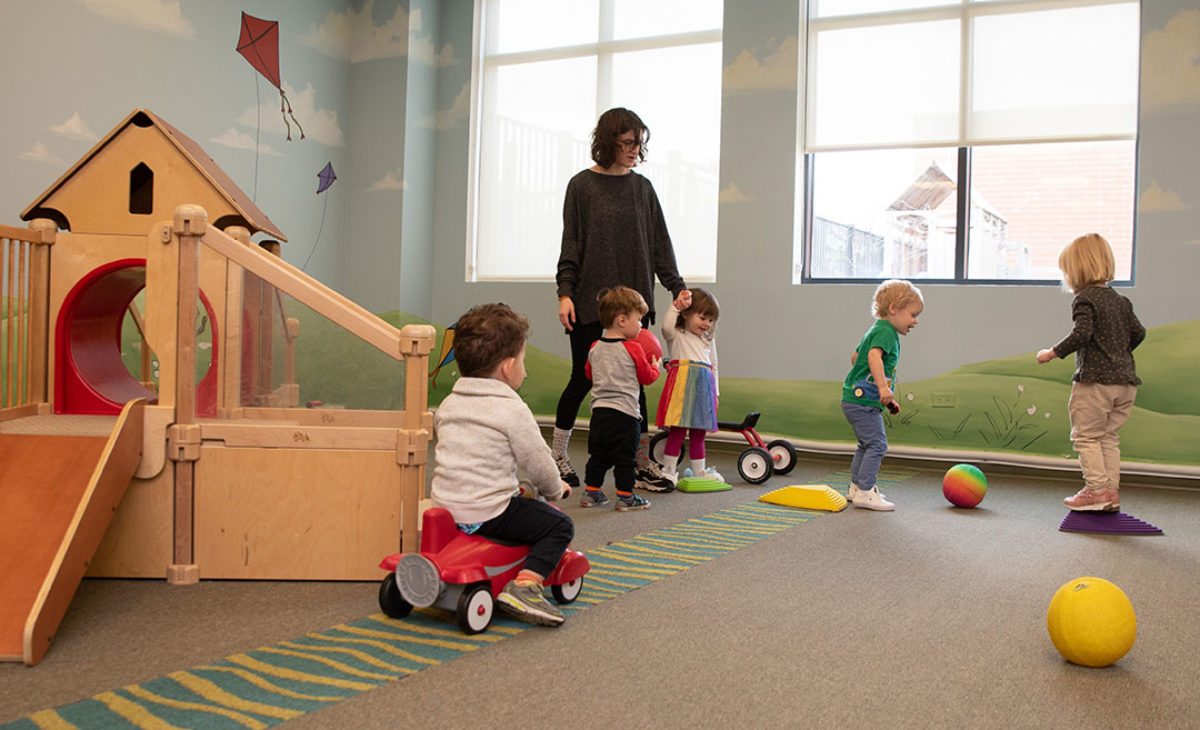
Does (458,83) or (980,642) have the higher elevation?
(458,83)

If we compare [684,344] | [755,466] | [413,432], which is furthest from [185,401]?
[755,466]

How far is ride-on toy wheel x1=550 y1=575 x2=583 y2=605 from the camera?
89.7 inches

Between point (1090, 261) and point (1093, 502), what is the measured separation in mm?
899

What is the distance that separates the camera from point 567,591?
90.2 inches

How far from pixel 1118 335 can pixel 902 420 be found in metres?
1.75

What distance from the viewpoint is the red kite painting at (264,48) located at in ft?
18.0

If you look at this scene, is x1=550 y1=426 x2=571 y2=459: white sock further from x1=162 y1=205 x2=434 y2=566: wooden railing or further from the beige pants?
the beige pants

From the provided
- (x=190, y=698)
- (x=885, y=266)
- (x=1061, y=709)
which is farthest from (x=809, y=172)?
(x=190, y=698)

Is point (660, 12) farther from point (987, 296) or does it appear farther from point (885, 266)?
point (987, 296)

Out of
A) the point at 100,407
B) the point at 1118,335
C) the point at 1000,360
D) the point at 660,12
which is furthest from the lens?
the point at 660,12

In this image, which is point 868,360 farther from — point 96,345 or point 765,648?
point 96,345

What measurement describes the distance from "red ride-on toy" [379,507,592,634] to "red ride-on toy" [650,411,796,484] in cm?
209

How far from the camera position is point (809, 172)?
18.3 feet

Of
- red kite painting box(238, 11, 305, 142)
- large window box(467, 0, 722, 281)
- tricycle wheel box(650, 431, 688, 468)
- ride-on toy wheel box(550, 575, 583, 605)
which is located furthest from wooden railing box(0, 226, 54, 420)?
large window box(467, 0, 722, 281)
